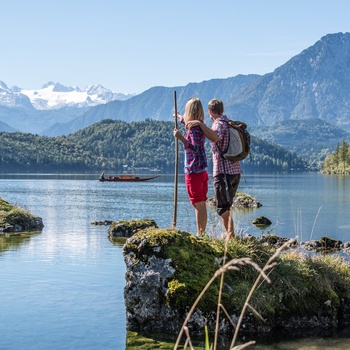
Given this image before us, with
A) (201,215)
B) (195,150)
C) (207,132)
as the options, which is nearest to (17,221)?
(201,215)

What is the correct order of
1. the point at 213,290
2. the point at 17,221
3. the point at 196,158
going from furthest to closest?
the point at 17,221 → the point at 196,158 → the point at 213,290

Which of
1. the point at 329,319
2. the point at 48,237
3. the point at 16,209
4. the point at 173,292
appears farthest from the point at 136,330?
the point at 16,209

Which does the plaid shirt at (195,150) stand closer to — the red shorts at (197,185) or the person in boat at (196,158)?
the person in boat at (196,158)

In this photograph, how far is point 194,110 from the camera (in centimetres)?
1211

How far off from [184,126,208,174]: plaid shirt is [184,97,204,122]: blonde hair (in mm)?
229

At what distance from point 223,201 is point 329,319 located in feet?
9.65

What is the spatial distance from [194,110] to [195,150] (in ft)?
2.57

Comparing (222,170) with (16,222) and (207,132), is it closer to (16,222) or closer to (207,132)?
(207,132)

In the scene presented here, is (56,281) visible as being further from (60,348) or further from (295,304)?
(295,304)

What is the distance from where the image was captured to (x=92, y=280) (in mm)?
15195

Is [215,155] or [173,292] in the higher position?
[215,155]

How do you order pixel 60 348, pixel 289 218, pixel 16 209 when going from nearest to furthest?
1. pixel 60 348
2. pixel 16 209
3. pixel 289 218

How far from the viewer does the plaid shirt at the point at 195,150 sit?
12.1 metres

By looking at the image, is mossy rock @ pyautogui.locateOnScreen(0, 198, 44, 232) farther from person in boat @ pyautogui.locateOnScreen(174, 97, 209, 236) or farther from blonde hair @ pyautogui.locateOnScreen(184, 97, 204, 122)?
blonde hair @ pyautogui.locateOnScreen(184, 97, 204, 122)
